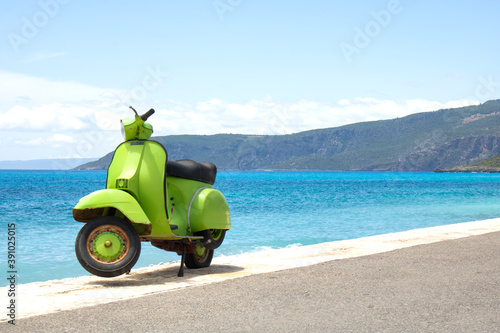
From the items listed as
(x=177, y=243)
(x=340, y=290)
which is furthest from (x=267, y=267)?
(x=340, y=290)

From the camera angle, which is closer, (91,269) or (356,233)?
(91,269)

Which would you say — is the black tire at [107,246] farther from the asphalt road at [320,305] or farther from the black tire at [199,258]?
the black tire at [199,258]

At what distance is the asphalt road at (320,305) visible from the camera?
4477 millimetres

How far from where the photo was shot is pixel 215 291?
5.84m

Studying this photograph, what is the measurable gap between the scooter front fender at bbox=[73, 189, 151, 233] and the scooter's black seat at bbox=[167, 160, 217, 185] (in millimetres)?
838

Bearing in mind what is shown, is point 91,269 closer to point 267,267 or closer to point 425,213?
point 267,267

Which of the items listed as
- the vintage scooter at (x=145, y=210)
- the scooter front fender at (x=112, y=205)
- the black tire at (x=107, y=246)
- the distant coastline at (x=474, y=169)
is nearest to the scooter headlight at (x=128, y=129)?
the vintage scooter at (x=145, y=210)

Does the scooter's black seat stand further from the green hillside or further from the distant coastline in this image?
the distant coastline

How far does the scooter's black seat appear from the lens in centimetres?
718

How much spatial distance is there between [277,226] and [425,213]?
34.0 feet

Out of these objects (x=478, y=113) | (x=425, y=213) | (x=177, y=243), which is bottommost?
(x=425, y=213)

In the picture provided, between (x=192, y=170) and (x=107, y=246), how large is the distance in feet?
5.28

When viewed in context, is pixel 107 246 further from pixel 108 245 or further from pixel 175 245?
pixel 175 245

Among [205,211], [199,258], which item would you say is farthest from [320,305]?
[199,258]
